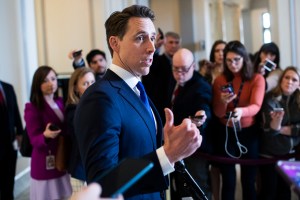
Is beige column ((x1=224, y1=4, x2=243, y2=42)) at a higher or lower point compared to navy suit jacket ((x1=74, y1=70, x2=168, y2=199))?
higher

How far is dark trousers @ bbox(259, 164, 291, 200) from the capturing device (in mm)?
3057

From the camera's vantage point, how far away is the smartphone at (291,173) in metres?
0.64

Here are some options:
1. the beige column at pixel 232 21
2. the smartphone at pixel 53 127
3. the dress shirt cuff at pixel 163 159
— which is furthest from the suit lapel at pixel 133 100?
the beige column at pixel 232 21

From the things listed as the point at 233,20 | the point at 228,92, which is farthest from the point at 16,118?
the point at 233,20

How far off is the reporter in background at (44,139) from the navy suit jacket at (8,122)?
0.51 meters

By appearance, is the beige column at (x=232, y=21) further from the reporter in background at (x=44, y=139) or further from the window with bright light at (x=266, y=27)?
the reporter in background at (x=44, y=139)

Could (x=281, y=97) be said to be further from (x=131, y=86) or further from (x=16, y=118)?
(x=16, y=118)

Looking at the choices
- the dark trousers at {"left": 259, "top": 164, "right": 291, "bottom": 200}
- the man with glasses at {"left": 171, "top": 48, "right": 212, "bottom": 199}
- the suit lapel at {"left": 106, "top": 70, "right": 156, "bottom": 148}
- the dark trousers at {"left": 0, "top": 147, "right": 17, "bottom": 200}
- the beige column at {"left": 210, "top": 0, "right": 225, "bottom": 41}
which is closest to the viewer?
the suit lapel at {"left": 106, "top": 70, "right": 156, "bottom": 148}

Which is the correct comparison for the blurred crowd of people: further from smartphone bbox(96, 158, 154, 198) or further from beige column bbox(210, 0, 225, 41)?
beige column bbox(210, 0, 225, 41)

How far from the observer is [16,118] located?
11.0 feet

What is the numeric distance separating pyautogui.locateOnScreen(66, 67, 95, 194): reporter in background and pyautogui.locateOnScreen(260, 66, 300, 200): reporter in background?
1.43 meters

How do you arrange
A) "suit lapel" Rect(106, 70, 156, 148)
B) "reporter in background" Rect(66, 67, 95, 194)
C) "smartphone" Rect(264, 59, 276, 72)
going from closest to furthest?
1. "suit lapel" Rect(106, 70, 156, 148)
2. "reporter in background" Rect(66, 67, 95, 194)
3. "smartphone" Rect(264, 59, 276, 72)

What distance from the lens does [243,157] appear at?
2.88 m

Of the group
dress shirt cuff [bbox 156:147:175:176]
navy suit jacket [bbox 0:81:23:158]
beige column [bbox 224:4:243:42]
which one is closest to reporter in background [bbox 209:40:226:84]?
beige column [bbox 224:4:243:42]
